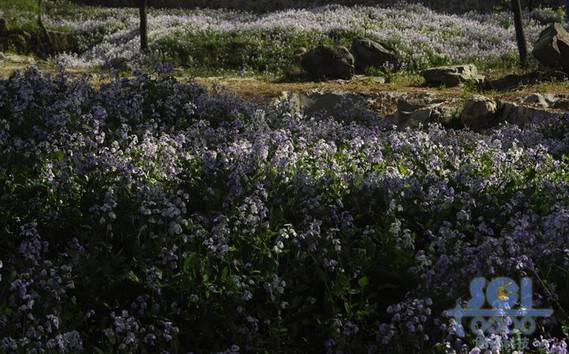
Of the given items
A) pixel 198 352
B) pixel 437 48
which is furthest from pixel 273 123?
pixel 437 48

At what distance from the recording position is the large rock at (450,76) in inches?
725

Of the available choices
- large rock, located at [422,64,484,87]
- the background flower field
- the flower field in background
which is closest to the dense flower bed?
large rock, located at [422,64,484,87]

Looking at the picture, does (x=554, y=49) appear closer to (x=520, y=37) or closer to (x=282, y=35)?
(x=520, y=37)

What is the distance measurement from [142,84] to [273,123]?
8.34 ft

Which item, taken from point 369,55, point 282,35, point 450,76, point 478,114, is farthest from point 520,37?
point 478,114

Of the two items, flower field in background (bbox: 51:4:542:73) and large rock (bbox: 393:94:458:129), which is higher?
flower field in background (bbox: 51:4:542:73)

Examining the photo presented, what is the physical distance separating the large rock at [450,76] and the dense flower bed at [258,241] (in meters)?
8.89

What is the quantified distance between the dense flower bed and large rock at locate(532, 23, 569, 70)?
10.9 metres

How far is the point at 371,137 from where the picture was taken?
10312 mm

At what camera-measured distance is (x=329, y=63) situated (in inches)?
787

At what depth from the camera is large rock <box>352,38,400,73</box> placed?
2161 centimetres

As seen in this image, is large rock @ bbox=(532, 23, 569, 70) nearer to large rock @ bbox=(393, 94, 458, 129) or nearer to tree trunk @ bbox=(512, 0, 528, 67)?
tree trunk @ bbox=(512, 0, 528, 67)

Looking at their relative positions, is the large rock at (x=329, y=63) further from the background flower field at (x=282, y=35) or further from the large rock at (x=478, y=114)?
the large rock at (x=478, y=114)

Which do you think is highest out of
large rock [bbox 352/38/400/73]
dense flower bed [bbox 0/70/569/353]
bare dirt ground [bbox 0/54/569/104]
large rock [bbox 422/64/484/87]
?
large rock [bbox 352/38/400/73]
